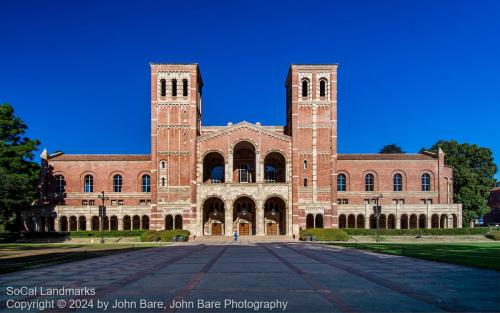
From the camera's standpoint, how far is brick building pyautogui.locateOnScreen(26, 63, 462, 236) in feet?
201

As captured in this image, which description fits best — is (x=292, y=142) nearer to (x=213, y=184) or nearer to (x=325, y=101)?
(x=325, y=101)

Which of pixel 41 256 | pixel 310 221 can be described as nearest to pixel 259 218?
pixel 310 221

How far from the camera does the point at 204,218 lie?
→ 6303 cm

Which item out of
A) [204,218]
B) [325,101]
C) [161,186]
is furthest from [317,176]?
[161,186]

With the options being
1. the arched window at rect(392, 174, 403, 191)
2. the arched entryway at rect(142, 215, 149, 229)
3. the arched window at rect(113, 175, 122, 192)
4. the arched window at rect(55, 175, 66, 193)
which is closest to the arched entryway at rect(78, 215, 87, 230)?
the arched window at rect(55, 175, 66, 193)

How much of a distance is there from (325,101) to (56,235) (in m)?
38.7

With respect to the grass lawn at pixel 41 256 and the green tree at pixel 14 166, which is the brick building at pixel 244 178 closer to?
the green tree at pixel 14 166

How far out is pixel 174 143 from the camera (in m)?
62.0

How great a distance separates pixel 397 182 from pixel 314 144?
49.5 ft

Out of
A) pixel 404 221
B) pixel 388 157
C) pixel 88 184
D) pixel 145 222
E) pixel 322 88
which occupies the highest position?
pixel 322 88

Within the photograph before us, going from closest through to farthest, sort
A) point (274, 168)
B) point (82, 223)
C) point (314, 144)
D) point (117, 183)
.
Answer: point (314, 144), point (82, 223), point (117, 183), point (274, 168)

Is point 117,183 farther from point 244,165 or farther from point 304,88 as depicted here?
point 304,88

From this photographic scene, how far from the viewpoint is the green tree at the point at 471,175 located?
2820 inches

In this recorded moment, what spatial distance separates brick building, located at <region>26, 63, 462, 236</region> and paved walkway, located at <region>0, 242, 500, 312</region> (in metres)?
40.0
